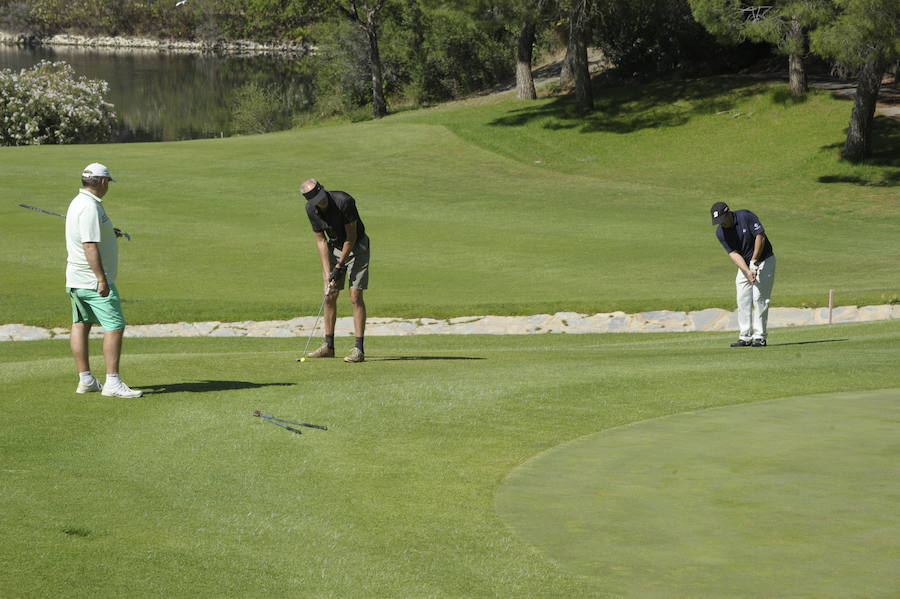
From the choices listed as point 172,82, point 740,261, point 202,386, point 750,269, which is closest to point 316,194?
point 202,386

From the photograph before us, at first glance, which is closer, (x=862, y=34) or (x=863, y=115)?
(x=862, y=34)

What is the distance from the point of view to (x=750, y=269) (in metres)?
15.3

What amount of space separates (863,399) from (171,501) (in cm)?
655

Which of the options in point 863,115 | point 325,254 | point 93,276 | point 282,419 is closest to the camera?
point 282,419

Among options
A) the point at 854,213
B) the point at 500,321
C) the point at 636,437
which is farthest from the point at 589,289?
the point at 854,213

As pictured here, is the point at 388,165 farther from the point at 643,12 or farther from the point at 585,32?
the point at 643,12

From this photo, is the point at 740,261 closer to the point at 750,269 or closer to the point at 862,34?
the point at 750,269

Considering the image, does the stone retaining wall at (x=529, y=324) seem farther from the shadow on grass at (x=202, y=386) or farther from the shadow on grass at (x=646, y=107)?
the shadow on grass at (x=646, y=107)

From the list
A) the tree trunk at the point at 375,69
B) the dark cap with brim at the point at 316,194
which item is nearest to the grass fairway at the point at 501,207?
the tree trunk at the point at 375,69

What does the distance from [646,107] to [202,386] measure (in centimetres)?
3879

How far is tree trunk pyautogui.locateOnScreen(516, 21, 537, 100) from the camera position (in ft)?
161

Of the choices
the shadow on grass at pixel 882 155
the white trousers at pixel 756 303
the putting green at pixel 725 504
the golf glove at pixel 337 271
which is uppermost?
the shadow on grass at pixel 882 155

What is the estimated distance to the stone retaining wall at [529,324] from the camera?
19.1m

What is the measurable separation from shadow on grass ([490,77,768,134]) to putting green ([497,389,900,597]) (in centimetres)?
3696
